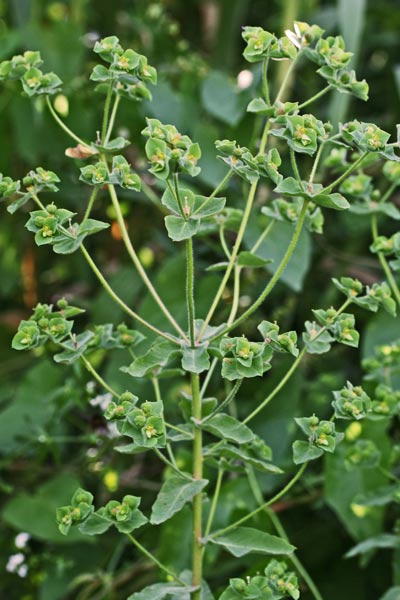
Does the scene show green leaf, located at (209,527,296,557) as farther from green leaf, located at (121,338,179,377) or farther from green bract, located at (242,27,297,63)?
green bract, located at (242,27,297,63)

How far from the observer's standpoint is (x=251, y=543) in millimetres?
545

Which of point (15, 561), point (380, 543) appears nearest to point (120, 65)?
point (380, 543)

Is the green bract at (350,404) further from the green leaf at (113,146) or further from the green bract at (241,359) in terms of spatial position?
the green leaf at (113,146)

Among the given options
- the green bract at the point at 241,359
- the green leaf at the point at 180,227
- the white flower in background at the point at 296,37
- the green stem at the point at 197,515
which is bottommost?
the green stem at the point at 197,515

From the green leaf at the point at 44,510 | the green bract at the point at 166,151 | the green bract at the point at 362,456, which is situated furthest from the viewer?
the green leaf at the point at 44,510

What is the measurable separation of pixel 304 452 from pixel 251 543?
0.06 m

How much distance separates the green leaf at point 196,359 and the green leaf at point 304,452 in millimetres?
70

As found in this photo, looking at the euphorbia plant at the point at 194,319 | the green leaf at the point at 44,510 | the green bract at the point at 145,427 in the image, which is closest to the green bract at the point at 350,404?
the euphorbia plant at the point at 194,319

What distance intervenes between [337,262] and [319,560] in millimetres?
352

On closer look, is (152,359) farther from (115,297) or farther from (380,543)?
(380,543)

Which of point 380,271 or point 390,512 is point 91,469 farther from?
point 380,271

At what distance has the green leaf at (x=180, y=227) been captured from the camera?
19.3 inches

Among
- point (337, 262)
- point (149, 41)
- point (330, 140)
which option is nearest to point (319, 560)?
point (337, 262)

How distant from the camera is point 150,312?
2.86 feet
